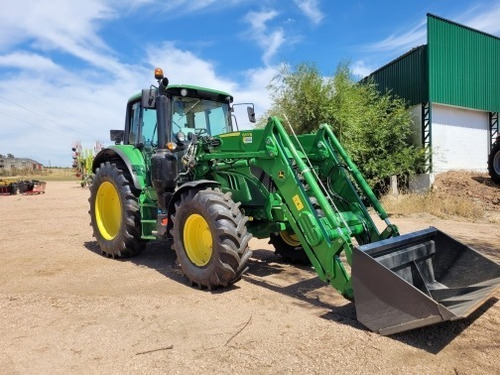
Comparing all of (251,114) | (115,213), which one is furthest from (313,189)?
(115,213)

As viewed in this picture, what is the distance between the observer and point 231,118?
6.68 metres

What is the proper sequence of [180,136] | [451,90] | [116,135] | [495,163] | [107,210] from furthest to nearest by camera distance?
[451,90] → [495,163] → [116,135] → [107,210] → [180,136]

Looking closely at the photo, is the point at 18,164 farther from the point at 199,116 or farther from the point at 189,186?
the point at 189,186

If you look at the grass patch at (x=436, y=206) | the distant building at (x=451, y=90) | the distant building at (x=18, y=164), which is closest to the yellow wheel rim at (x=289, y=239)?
the grass patch at (x=436, y=206)

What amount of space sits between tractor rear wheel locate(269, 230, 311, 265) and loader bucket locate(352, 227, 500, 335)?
2.02 meters

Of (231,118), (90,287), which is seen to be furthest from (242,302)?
(231,118)

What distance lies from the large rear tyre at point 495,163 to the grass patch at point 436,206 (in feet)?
6.59

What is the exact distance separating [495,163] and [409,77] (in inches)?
182

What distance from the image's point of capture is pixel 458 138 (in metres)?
16.3

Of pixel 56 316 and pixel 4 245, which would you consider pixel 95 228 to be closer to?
pixel 4 245

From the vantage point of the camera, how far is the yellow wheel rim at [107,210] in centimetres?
696

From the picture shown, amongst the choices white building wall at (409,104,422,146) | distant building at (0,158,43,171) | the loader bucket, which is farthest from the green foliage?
distant building at (0,158,43,171)

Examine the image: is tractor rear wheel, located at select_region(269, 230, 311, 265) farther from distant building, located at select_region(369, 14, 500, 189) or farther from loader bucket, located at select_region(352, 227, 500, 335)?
distant building, located at select_region(369, 14, 500, 189)

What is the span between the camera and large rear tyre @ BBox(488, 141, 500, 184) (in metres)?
12.8
